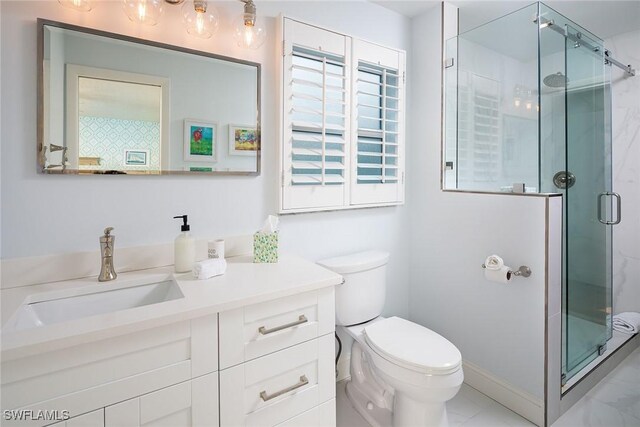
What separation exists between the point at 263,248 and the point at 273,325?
1.37 ft

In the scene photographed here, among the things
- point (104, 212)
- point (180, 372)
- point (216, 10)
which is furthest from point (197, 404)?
point (216, 10)

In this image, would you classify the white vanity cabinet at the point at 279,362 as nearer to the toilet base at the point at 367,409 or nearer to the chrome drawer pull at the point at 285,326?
the chrome drawer pull at the point at 285,326

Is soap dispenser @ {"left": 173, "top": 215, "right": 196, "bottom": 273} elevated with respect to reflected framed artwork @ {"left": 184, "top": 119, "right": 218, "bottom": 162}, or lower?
lower

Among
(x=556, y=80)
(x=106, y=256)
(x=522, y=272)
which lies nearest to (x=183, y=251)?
(x=106, y=256)

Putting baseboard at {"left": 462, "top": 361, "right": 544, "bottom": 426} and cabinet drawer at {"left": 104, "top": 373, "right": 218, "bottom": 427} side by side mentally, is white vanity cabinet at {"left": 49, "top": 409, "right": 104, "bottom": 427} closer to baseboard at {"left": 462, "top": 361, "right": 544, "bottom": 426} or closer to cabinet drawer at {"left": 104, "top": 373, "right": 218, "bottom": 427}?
cabinet drawer at {"left": 104, "top": 373, "right": 218, "bottom": 427}

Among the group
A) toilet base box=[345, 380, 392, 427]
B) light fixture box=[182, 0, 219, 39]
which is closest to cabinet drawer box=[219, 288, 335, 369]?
toilet base box=[345, 380, 392, 427]

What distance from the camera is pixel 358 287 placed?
1767 mm

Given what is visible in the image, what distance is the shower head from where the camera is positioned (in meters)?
1.72

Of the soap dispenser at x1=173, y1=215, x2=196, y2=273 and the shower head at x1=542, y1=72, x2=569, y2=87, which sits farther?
the shower head at x1=542, y1=72, x2=569, y2=87

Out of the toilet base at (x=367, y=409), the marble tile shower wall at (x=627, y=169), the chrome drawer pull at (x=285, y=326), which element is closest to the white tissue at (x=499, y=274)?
the toilet base at (x=367, y=409)

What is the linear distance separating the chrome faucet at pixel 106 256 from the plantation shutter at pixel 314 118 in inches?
31.0

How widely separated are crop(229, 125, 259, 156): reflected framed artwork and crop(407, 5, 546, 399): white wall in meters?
1.18

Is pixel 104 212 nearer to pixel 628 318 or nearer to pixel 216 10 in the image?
pixel 216 10

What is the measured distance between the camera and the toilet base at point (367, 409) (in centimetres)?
168
